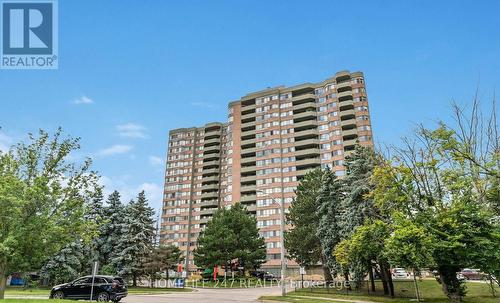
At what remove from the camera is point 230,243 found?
2217 inches

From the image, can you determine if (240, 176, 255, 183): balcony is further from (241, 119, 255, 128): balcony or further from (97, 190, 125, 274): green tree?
(97, 190, 125, 274): green tree

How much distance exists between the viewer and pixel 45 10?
2097 cm

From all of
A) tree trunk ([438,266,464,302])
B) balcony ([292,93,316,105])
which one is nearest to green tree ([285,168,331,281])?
tree trunk ([438,266,464,302])

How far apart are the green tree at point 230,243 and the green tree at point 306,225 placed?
7455 millimetres

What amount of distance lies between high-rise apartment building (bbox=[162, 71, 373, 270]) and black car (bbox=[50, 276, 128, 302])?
206ft

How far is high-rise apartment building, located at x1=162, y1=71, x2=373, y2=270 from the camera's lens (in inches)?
3531

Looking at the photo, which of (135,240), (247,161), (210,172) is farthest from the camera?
(210,172)

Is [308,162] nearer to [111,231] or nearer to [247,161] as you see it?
[247,161]

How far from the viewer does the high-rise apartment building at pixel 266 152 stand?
89688 millimetres

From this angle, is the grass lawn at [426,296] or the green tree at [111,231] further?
the green tree at [111,231]

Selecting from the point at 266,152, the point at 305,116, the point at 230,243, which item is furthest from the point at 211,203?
the point at 230,243

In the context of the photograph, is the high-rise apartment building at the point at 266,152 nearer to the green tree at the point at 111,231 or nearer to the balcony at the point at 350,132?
the balcony at the point at 350,132

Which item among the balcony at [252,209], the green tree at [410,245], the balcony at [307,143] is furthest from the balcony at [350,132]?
the green tree at [410,245]

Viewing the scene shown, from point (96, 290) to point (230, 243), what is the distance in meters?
33.3
